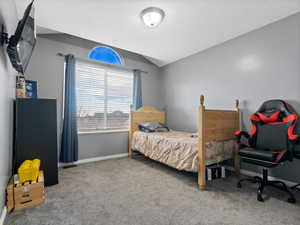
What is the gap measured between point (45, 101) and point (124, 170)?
5.54 feet

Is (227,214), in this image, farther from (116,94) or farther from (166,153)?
(116,94)

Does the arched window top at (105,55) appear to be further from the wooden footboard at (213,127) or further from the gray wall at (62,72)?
the wooden footboard at (213,127)

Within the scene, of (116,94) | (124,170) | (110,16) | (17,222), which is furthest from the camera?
(116,94)

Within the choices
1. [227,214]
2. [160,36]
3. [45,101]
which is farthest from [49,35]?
[227,214]

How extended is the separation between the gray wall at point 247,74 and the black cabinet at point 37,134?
273 centimetres

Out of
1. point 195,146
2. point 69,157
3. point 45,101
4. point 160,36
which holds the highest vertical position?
point 160,36

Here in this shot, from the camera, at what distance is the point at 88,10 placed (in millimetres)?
2199

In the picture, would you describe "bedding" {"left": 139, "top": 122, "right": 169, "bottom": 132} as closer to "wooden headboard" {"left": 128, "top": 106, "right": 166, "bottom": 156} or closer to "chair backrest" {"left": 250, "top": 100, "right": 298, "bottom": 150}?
"wooden headboard" {"left": 128, "top": 106, "right": 166, "bottom": 156}

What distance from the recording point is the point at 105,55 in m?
3.68

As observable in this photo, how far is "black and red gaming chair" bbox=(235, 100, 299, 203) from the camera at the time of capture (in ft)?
5.92

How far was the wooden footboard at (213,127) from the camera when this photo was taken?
205 cm

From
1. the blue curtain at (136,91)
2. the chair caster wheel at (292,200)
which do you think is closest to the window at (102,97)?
the blue curtain at (136,91)

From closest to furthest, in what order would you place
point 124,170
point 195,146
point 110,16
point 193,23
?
point 195,146 → point 110,16 → point 193,23 → point 124,170

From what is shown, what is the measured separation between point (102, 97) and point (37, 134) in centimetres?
168
